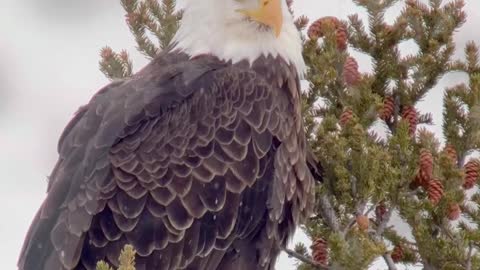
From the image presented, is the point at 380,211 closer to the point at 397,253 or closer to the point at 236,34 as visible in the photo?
the point at 397,253

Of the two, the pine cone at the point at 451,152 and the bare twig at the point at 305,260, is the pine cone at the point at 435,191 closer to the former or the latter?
the pine cone at the point at 451,152

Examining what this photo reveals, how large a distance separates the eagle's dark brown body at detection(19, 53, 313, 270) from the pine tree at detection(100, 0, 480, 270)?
146 millimetres

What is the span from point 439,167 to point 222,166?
2.64 ft

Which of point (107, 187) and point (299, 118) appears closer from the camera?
Result: point (107, 187)

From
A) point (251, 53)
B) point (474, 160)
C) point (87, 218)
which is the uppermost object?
point (251, 53)

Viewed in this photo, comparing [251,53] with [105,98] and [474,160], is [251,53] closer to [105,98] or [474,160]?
[105,98]

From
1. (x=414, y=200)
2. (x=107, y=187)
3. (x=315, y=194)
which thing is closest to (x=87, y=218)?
(x=107, y=187)

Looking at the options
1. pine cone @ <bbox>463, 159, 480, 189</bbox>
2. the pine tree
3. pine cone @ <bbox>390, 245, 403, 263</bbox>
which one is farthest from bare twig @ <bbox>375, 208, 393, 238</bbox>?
pine cone @ <bbox>463, 159, 480, 189</bbox>

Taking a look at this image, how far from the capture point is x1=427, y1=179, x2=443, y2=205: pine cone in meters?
3.82

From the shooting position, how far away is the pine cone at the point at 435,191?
382 centimetres

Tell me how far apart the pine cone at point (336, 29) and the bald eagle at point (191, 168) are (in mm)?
132

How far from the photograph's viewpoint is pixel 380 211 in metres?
4.14

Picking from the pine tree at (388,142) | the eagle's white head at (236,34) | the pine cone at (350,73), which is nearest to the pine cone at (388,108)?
the pine tree at (388,142)

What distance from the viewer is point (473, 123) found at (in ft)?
13.1
